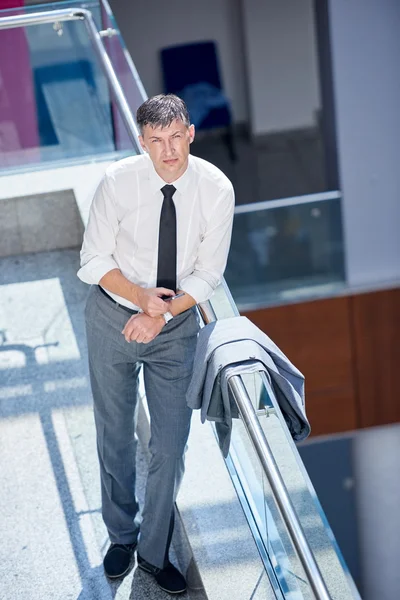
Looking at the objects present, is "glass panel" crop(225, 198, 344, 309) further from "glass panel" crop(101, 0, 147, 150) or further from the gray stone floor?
the gray stone floor

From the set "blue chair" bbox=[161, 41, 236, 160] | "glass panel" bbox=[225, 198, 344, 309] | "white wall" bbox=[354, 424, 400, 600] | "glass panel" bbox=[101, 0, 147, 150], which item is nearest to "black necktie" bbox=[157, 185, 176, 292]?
"glass panel" bbox=[101, 0, 147, 150]

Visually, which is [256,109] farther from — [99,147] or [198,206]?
[198,206]

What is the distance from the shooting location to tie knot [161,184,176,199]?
2375 millimetres

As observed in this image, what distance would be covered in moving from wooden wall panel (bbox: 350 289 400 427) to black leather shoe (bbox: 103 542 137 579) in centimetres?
578

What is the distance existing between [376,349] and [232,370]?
632 cm

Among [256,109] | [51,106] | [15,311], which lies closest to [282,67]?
[256,109]

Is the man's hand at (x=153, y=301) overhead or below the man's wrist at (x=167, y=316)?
overhead

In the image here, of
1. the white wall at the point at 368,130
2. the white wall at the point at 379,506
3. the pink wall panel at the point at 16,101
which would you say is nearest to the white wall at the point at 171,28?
the white wall at the point at 368,130

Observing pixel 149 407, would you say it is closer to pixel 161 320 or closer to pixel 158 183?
pixel 161 320

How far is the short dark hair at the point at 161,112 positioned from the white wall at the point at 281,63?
912 centimetres

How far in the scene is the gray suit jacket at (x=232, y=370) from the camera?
226 cm

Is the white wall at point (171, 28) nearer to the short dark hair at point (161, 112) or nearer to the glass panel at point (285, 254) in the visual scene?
the glass panel at point (285, 254)

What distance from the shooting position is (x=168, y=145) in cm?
229

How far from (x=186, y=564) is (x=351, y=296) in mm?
5744
